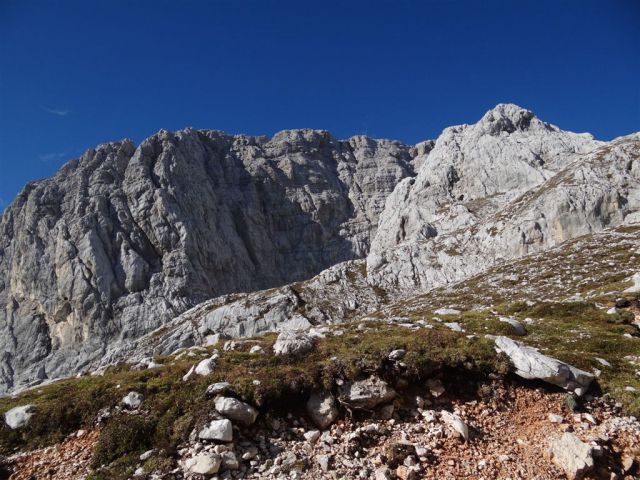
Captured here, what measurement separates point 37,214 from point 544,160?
613 feet

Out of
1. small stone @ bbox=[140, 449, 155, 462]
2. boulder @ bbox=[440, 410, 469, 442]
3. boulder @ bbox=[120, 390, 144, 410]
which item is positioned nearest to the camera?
small stone @ bbox=[140, 449, 155, 462]

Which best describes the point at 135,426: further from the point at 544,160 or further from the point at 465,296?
the point at 544,160

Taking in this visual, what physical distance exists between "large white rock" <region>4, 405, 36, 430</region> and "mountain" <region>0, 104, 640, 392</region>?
61444 millimetres

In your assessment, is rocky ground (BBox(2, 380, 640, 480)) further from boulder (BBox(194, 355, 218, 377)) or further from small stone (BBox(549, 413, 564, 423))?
boulder (BBox(194, 355, 218, 377))

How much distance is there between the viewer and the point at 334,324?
79.9ft

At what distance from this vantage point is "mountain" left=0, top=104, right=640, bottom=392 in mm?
76812

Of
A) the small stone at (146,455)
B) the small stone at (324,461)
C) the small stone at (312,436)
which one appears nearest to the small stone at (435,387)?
the small stone at (312,436)

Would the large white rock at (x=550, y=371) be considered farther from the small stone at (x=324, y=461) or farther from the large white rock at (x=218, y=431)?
the large white rock at (x=218, y=431)

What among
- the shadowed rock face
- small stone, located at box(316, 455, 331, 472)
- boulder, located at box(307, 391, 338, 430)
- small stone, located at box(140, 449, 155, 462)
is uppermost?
the shadowed rock face

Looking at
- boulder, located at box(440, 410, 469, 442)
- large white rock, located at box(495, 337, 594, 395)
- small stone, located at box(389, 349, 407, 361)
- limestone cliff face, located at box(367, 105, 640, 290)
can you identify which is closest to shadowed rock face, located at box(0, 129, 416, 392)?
limestone cliff face, located at box(367, 105, 640, 290)

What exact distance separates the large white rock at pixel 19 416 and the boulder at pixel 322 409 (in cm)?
810

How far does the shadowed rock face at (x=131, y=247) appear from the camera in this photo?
125 m

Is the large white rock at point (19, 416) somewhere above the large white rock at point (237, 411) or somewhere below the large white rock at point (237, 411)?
above

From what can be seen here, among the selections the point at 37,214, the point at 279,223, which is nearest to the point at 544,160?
the point at 279,223
